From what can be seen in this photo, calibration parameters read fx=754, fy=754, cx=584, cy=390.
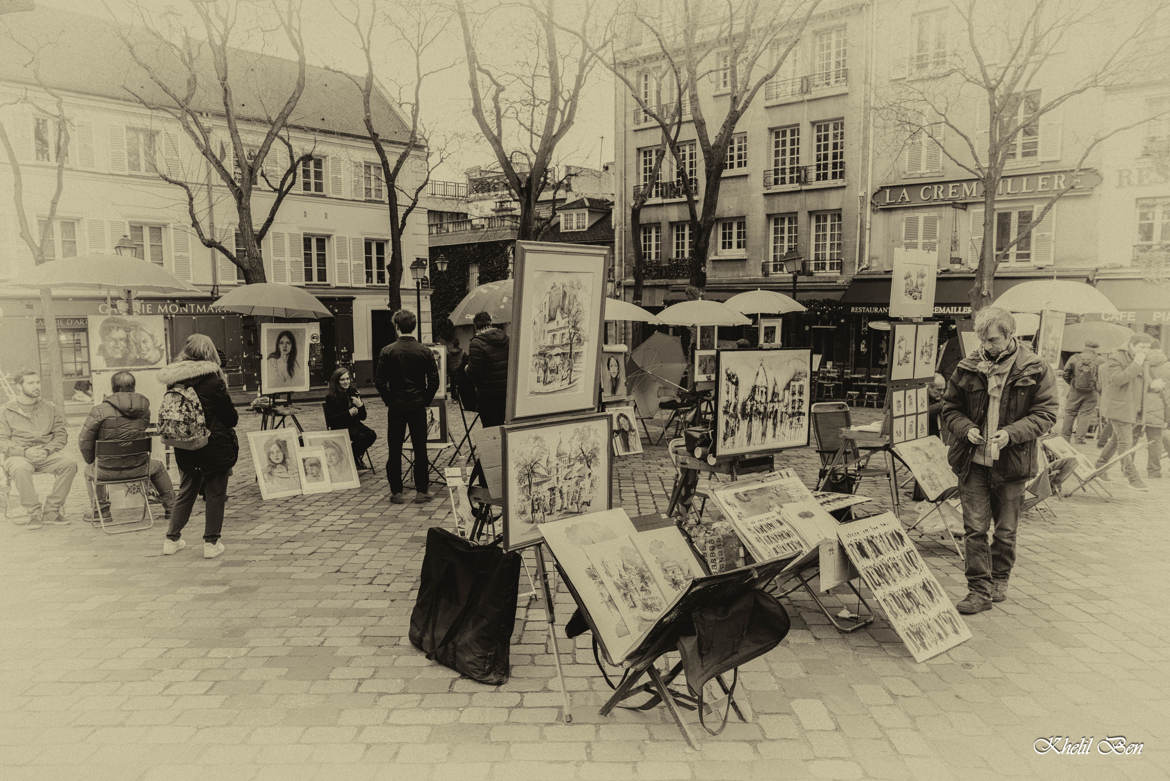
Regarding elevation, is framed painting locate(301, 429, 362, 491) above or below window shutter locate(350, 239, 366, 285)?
below

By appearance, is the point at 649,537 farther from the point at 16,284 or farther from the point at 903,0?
the point at 903,0

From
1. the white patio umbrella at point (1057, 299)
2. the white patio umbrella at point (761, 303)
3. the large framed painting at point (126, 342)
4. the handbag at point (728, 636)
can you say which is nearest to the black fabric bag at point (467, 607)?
the handbag at point (728, 636)

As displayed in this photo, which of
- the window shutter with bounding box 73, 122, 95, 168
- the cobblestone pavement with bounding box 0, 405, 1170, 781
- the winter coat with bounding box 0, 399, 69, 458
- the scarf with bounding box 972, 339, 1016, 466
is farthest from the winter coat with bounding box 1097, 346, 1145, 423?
the window shutter with bounding box 73, 122, 95, 168

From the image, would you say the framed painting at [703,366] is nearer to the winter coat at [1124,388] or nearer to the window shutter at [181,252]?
the winter coat at [1124,388]

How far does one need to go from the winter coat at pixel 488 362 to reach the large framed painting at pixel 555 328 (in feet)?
7.30

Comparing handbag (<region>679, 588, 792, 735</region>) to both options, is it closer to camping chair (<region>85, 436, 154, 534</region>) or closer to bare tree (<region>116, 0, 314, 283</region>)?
camping chair (<region>85, 436, 154, 534</region>)

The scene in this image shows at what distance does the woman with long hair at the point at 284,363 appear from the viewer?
29.1ft

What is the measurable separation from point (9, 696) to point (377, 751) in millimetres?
2010

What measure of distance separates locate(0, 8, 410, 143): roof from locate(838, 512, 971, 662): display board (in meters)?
13.6

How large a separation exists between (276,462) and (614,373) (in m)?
4.92

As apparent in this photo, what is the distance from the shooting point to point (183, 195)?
23219 mm

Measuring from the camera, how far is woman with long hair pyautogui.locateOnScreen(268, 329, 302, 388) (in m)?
8.88

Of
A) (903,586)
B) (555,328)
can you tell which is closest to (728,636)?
(903,586)

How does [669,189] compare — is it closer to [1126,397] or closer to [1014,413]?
[1126,397]
